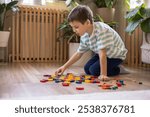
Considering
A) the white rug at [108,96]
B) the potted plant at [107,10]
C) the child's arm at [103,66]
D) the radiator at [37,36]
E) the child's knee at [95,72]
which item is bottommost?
the white rug at [108,96]

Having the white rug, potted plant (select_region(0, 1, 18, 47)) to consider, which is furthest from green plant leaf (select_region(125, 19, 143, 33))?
potted plant (select_region(0, 1, 18, 47))

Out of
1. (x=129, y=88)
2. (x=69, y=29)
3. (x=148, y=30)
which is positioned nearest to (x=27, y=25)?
(x=69, y=29)

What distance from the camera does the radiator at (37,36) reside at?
10.9ft

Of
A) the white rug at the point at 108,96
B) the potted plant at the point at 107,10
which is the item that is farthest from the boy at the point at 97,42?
the potted plant at the point at 107,10

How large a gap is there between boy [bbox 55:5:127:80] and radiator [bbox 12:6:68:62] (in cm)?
124

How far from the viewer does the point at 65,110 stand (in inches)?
39.8

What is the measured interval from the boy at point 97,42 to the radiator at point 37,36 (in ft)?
4.08

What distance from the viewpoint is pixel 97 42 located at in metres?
1.99

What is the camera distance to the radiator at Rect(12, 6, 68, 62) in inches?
130

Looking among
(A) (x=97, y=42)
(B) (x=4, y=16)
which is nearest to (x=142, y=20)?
(A) (x=97, y=42)

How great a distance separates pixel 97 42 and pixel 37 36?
1560 millimetres

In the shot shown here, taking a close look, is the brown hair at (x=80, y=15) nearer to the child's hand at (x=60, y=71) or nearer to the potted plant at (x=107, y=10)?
the child's hand at (x=60, y=71)

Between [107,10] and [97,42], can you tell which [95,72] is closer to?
[97,42]

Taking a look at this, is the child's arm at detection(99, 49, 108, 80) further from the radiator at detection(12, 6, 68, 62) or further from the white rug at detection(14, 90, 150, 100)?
the radiator at detection(12, 6, 68, 62)
